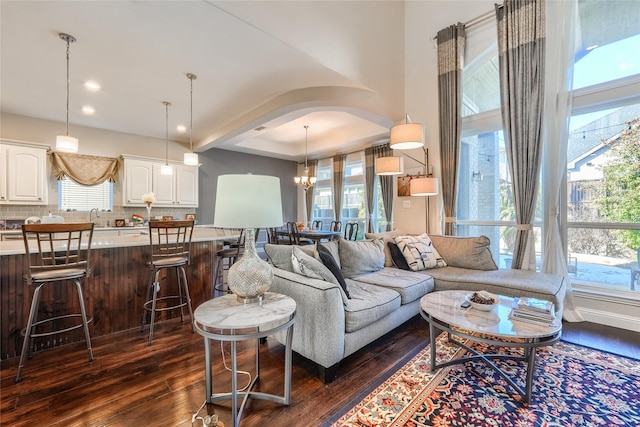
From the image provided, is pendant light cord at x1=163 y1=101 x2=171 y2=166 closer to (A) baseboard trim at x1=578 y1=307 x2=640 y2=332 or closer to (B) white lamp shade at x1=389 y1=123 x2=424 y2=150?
(B) white lamp shade at x1=389 y1=123 x2=424 y2=150

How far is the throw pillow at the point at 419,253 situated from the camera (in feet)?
11.2

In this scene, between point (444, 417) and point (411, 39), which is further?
point (411, 39)

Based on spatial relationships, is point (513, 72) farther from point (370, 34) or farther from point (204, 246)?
point (204, 246)

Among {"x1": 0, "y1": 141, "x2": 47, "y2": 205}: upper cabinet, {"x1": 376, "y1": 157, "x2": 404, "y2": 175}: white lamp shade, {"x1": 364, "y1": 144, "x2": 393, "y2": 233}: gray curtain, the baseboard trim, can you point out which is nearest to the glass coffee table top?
the baseboard trim

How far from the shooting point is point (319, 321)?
1.95 metres

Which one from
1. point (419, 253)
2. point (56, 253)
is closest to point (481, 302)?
point (419, 253)

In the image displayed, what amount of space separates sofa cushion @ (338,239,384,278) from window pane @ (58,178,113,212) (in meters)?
5.36

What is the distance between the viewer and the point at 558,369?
2.07m

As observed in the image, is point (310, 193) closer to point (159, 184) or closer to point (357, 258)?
point (159, 184)

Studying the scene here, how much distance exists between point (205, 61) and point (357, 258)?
2976 mm

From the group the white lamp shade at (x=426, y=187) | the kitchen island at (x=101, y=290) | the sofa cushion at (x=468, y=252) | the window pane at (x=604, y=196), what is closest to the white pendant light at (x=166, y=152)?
the kitchen island at (x=101, y=290)

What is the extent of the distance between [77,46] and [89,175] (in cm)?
330

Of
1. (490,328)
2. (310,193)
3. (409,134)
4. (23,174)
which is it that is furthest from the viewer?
(310,193)

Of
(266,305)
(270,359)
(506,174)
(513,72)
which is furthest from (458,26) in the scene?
(270,359)
